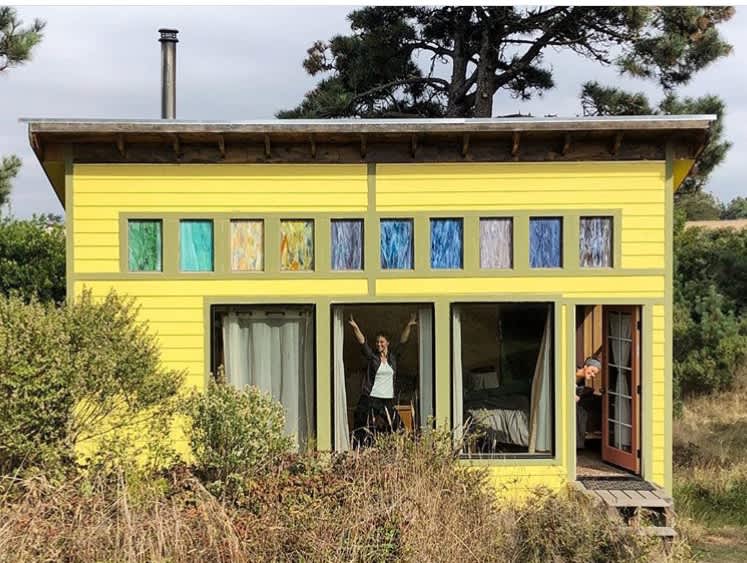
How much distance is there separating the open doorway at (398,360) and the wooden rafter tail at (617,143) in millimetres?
2450

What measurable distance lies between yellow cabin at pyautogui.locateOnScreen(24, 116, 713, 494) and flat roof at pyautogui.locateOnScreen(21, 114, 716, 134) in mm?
308

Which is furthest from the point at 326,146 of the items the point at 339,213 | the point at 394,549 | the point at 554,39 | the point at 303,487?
the point at 554,39

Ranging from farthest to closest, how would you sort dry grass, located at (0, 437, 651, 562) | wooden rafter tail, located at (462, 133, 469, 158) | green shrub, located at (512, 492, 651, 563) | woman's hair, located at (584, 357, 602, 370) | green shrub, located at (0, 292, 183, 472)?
woman's hair, located at (584, 357, 602, 370) < wooden rafter tail, located at (462, 133, 469, 158) < green shrub, located at (0, 292, 183, 472) < green shrub, located at (512, 492, 651, 563) < dry grass, located at (0, 437, 651, 562)

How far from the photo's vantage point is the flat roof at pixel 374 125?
8.09m

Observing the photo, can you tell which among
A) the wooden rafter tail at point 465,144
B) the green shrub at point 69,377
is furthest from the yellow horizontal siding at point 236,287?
the wooden rafter tail at point 465,144

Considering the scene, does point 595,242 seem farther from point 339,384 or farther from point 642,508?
point 339,384

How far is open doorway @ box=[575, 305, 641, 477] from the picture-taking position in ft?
29.0

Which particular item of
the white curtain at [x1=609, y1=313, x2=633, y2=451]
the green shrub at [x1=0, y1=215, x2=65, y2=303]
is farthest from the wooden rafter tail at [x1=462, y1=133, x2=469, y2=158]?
the green shrub at [x1=0, y1=215, x2=65, y2=303]

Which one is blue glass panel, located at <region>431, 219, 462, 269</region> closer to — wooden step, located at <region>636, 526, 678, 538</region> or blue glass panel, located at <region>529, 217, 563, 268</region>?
blue glass panel, located at <region>529, 217, 563, 268</region>

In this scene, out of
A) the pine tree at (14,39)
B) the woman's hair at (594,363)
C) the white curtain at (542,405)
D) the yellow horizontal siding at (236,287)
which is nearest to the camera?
the yellow horizontal siding at (236,287)

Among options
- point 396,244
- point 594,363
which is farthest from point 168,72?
point 594,363

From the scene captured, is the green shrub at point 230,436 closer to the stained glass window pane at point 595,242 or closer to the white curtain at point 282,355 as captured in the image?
the white curtain at point 282,355

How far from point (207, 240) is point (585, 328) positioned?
220 inches

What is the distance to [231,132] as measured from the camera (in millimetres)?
8234
